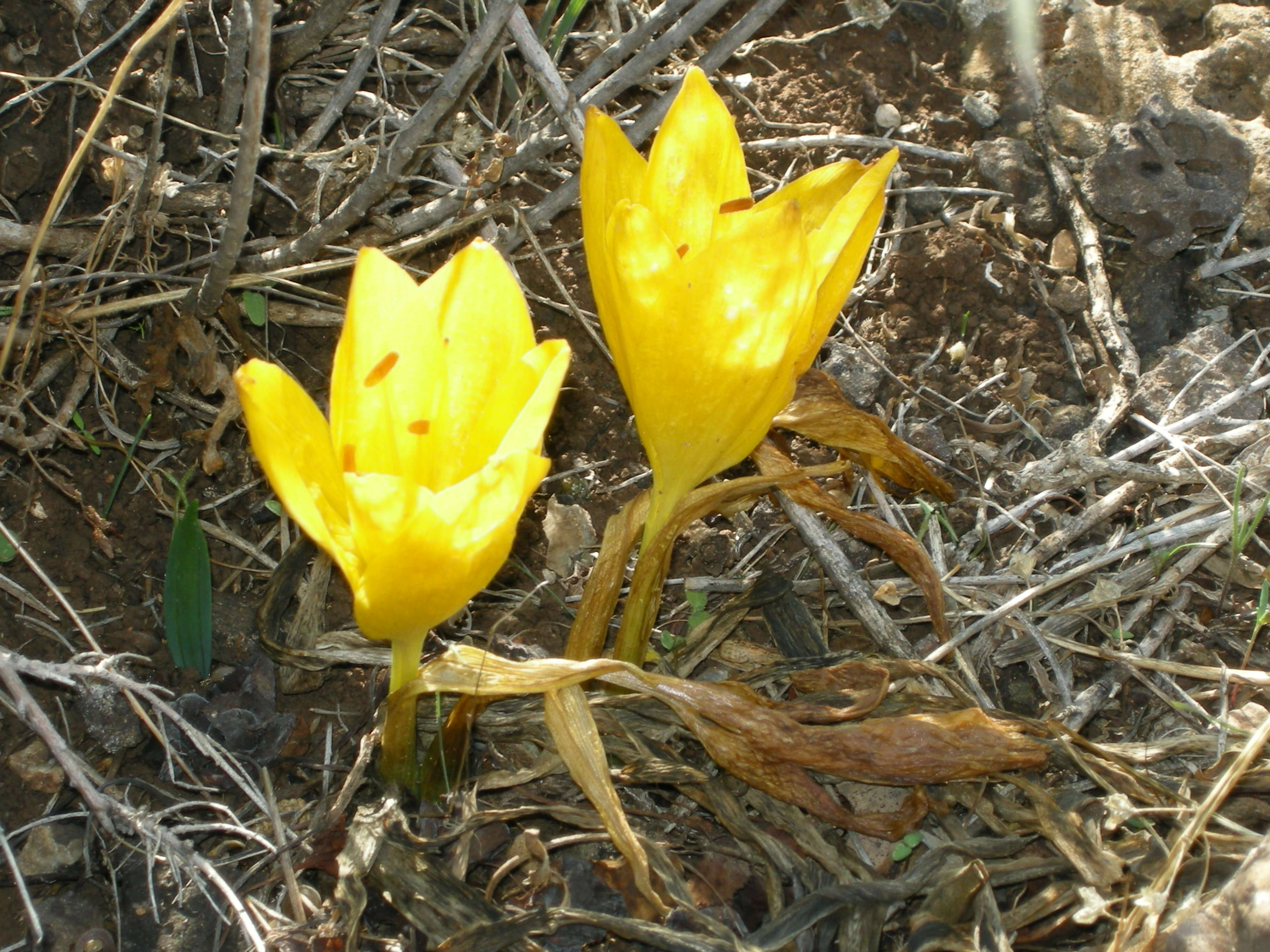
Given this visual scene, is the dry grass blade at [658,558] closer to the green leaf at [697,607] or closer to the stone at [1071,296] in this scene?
the green leaf at [697,607]

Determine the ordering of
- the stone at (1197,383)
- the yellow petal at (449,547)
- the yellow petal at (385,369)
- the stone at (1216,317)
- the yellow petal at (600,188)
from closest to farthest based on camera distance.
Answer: the yellow petal at (449,547) < the yellow petal at (385,369) < the yellow petal at (600,188) < the stone at (1197,383) < the stone at (1216,317)

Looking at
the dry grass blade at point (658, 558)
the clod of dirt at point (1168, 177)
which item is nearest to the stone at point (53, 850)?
the dry grass blade at point (658, 558)

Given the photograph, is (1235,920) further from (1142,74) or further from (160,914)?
(1142,74)

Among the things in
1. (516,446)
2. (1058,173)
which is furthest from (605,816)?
(1058,173)

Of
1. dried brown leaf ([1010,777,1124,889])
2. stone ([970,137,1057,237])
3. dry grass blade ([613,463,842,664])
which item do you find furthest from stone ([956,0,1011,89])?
dried brown leaf ([1010,777,1124,889])

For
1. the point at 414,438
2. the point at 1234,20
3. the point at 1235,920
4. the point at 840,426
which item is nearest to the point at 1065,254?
the point at 1234,20

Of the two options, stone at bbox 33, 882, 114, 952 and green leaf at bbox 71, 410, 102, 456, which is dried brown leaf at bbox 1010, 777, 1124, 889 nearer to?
stone at bbox 33, 882, 114, 952

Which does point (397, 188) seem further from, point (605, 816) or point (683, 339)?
point (605, 816)
